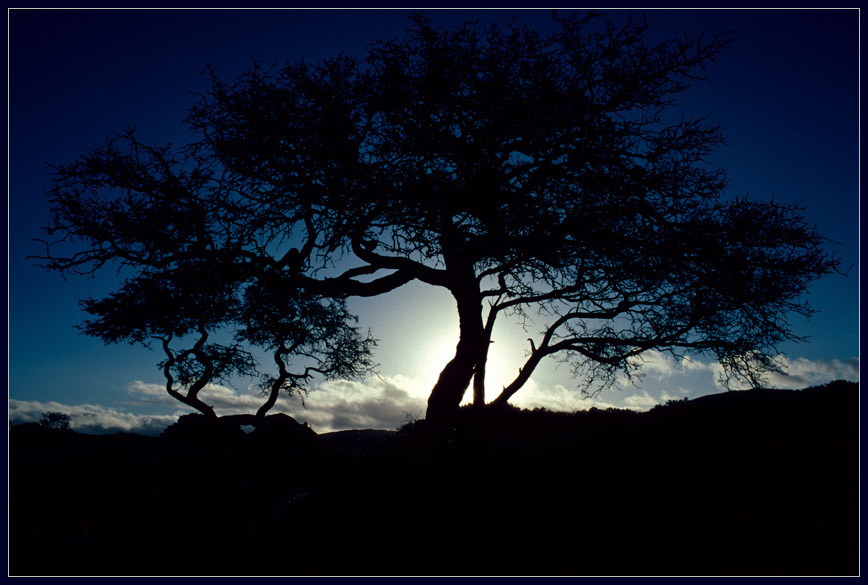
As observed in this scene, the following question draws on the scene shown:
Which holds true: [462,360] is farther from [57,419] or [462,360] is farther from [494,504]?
[57,419]

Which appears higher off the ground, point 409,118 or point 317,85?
point 317,85

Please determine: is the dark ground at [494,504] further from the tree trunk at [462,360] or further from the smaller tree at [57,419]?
the smaller tree at [57,419]

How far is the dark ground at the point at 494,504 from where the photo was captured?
7645mm

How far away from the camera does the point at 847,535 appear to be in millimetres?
7656

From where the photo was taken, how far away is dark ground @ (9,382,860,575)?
7.64 meters

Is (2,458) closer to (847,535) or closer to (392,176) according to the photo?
(392,176)

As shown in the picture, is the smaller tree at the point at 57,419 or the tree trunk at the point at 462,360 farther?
the smaller tree at the point at 57,419

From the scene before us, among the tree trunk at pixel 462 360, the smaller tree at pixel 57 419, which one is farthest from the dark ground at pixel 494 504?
the smaller tree at pixel 57 419

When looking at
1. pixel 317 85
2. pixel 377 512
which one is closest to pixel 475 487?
pixel 377 512

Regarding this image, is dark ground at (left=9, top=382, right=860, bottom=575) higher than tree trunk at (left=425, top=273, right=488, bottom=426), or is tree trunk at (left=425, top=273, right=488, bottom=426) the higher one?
tree trunk at (left=425, top=273, right=488, bottom=426)

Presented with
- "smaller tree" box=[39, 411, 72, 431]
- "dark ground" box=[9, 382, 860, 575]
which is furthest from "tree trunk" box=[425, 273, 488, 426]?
"smaller tree" box=[39, 411, 72, 431]

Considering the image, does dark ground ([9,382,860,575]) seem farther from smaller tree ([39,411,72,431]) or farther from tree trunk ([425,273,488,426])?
smaller tree ([39,411,72,431])

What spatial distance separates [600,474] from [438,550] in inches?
152

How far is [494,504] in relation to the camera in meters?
9.14
